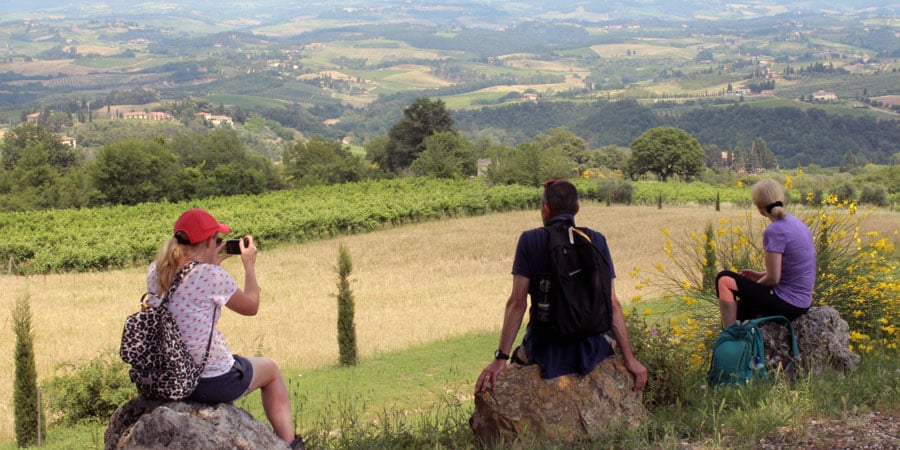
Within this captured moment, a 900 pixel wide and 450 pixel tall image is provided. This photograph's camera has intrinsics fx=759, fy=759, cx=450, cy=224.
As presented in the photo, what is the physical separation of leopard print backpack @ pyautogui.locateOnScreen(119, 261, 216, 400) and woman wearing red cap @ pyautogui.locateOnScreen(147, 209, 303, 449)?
0.40 feet

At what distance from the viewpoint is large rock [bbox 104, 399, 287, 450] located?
12.8 feet

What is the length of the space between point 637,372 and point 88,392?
7.50 meters

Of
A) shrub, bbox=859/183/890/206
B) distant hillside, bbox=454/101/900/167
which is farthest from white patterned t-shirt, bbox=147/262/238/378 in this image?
distant hillside, bbox=454/101/900/167

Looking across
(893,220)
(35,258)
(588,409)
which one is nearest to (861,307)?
(588,409)

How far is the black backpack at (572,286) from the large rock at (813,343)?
7.51ft

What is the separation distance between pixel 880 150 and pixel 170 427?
147m

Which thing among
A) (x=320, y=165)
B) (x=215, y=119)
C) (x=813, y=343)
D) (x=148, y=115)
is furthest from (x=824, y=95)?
(x=813, y=343)

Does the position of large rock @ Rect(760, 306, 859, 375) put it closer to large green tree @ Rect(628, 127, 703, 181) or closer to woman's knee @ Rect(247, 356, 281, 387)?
woman's knee @ Rect(247, 356, 281, 387)

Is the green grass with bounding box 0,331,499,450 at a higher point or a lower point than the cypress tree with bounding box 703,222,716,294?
lower

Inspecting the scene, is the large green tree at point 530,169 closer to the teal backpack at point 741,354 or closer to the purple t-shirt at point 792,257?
the purple t-shirt at point 792,257

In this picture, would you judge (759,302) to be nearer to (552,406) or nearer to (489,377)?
(552,406)

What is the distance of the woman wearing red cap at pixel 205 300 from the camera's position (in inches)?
163

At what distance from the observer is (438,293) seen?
2161cm

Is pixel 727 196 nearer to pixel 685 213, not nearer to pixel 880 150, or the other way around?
pixel 685 213
